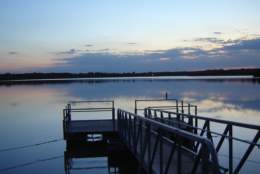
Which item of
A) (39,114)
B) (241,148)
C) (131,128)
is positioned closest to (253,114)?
(241,148)

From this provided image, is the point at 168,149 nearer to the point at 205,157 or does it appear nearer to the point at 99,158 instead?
the point at 205,157

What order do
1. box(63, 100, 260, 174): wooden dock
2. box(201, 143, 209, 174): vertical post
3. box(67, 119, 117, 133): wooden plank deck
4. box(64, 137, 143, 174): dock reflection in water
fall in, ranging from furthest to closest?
1. box(67, 119, 117, 133): wooden plank deck
2. box(64, 137, 143, 174): dock reflection in water
3. box(63, 100, 260, 174): wooden dock
4. box(201, 143, 209, 174): vertical post

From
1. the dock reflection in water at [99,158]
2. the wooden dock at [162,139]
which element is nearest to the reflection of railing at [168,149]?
the wooden dock at [162,139]

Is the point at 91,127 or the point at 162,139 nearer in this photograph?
the point at 162,139

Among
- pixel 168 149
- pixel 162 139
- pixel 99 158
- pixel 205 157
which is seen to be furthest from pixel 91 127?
pixel 205 157

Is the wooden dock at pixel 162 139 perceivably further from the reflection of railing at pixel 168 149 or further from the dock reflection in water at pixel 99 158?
the dock reflection in water at pixel 99 158

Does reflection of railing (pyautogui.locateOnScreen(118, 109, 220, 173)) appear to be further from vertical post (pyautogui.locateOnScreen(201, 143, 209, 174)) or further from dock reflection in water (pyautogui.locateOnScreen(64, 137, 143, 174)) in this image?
dock reflection in water (pyautogui.locateOnScreen(64, 137, 143, 174))

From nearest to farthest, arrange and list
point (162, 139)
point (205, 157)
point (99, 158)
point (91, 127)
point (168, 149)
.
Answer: point (205, 157) → point (162, 139) → point (168, 149) → point (99, 158) → point (91, 127)

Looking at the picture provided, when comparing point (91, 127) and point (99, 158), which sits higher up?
point (91, 127)

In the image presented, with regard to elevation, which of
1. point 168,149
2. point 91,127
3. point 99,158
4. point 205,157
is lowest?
point 99,158

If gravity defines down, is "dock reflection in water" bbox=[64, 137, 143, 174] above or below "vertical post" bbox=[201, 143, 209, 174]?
below

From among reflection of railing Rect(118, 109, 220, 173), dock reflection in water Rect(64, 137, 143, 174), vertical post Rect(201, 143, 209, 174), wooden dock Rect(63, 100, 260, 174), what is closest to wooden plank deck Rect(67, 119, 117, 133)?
wooden dock Rect(63, 100, 260, 174)

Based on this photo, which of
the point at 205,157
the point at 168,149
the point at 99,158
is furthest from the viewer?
the point at 99,158

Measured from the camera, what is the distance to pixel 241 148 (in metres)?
15.4
